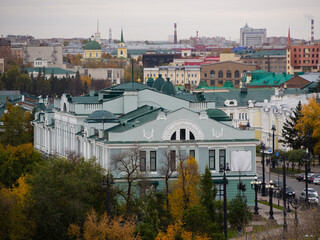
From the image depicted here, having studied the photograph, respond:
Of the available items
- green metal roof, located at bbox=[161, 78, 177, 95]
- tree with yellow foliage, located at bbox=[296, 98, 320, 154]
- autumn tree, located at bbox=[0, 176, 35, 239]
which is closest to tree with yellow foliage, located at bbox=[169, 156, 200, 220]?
autumn tree, located at bbox=[0, 176, 35, 239]

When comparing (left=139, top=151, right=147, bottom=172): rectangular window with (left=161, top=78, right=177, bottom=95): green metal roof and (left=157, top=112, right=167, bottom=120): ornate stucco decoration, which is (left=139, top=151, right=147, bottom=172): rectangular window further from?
(left=161, top=78, right=177, bottom=95): green metal roof

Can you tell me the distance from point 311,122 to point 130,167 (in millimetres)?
29280

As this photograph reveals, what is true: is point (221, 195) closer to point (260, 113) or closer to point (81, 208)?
point (81, 208)

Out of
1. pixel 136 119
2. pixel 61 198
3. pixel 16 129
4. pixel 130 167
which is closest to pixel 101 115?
pixel 136 119

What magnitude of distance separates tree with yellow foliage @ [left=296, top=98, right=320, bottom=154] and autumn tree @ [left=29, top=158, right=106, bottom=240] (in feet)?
105

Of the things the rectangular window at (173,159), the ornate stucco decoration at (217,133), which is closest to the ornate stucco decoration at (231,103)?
the ornate stucco decoration at (217,133)

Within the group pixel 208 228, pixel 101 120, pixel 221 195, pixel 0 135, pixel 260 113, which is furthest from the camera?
pixel 260 113

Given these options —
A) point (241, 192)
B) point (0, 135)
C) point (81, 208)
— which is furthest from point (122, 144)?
point (0, 135)

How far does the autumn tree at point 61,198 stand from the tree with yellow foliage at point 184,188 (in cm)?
378

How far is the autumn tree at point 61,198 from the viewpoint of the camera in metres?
49.2

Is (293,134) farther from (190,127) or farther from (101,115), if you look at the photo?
(190,127)

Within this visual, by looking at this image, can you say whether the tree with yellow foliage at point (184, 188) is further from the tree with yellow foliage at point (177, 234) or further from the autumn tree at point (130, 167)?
the tree with yellow foliage at point (177, 234)

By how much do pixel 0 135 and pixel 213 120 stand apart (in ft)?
114

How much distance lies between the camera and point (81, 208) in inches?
1950
